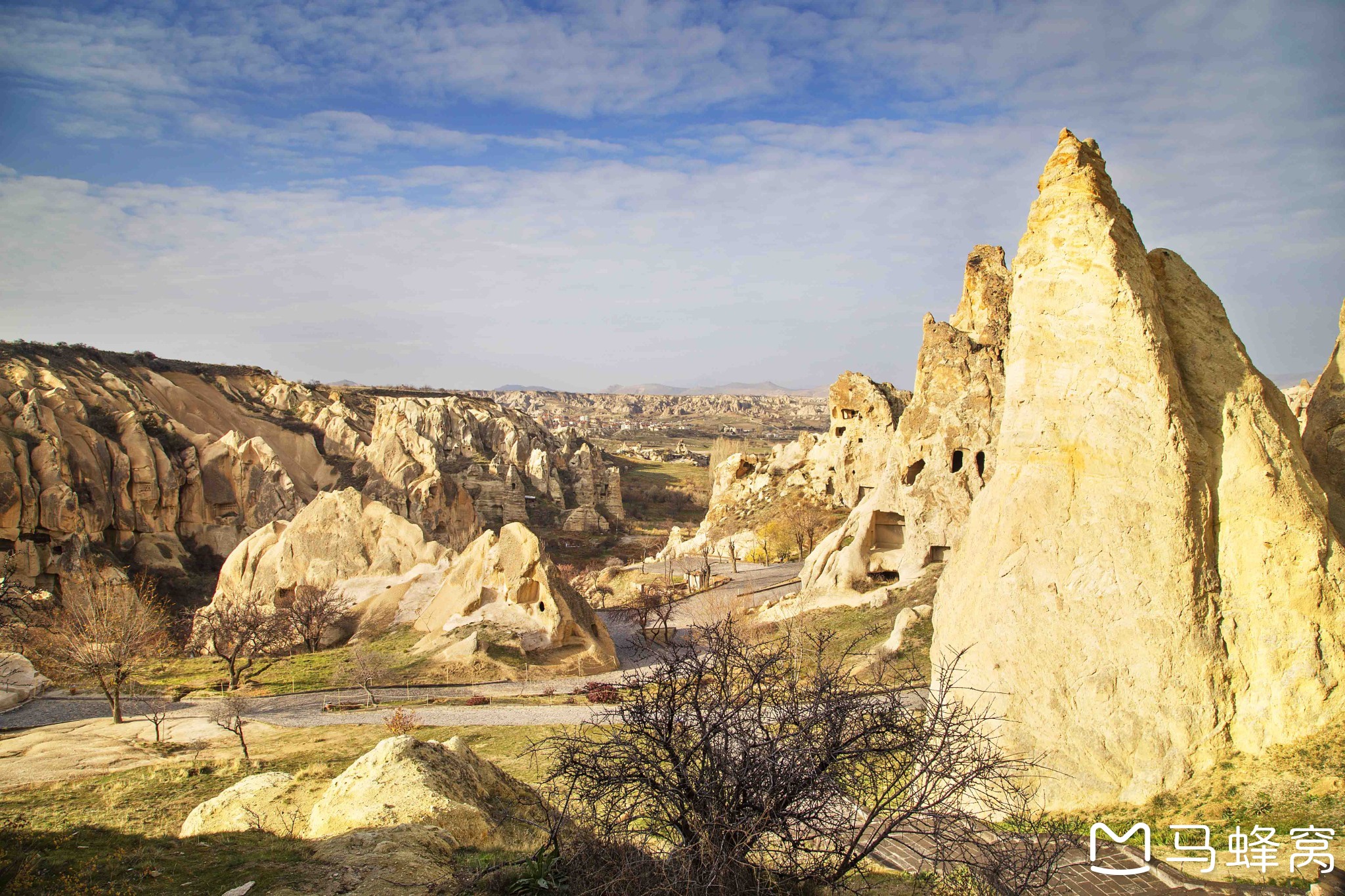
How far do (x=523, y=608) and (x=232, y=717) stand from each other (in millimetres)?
9697

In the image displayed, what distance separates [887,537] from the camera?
27.2 metres

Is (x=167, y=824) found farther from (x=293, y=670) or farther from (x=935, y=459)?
(x=935, y=459)

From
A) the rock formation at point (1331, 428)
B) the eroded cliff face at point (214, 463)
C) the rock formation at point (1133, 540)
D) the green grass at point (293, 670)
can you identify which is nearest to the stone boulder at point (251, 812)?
the rock formation at point (1133, 540)

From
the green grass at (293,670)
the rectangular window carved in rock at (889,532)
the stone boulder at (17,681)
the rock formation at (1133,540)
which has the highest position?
the rock formation at (1133,540)

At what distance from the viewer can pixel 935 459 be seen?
23.8 metres

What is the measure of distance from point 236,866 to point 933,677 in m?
8.23

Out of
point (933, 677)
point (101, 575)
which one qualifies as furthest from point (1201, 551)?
point (101, 575)

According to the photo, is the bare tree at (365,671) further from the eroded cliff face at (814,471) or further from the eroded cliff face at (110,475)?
the eroded cliff face at (814,471)

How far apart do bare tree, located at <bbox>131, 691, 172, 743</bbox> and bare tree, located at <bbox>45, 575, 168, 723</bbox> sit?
1.64ft

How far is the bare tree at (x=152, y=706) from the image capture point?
1758cm

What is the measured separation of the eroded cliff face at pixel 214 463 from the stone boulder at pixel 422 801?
27995 mm

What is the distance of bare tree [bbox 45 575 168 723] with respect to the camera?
18.0 meters

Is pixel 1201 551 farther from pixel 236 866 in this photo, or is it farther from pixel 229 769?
pixel 229 769

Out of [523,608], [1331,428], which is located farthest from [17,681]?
[1331,428]
